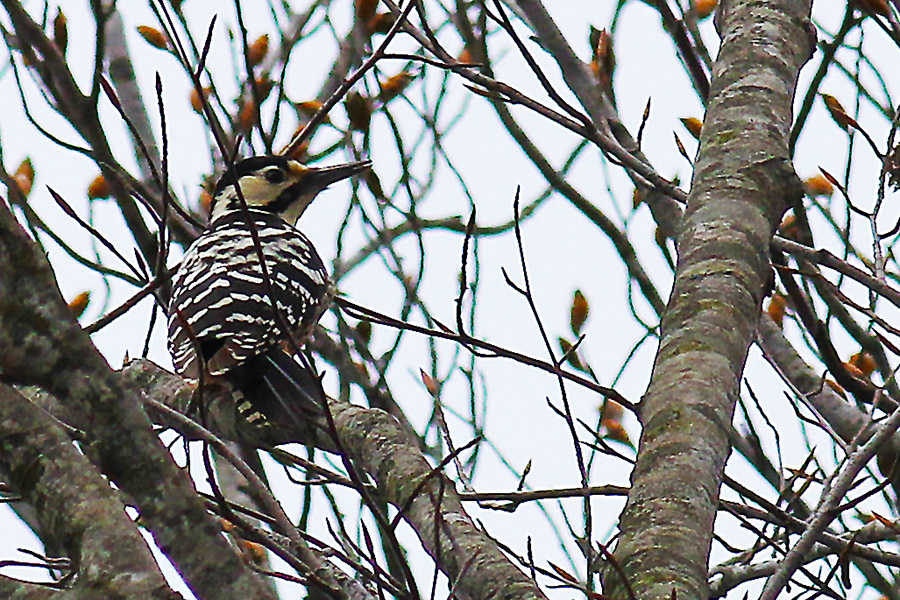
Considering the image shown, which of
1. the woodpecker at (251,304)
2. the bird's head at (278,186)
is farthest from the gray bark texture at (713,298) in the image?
the bird's head at (278,186)

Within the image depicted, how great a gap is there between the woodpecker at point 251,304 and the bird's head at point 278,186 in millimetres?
15

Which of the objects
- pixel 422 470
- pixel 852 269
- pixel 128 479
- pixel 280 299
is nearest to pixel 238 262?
pixel 280 299

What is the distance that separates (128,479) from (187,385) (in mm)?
2463

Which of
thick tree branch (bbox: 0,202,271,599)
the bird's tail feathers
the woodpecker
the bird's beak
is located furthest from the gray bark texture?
the bird's beak

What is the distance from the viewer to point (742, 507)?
121 inches

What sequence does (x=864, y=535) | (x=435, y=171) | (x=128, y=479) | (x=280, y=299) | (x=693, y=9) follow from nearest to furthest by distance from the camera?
(x=128, y=479), (x=864, y=535), (x=280, y=299), (x=693, y=9), (x=435, y=171)

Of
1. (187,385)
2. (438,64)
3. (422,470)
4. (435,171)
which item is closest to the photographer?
(422,470)

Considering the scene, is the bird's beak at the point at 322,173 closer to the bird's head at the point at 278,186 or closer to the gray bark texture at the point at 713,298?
the bird's head at the point at 278,186

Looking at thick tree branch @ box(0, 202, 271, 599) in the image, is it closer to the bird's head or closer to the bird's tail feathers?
the bird's tail feathers

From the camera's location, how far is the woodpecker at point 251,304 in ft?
13.4

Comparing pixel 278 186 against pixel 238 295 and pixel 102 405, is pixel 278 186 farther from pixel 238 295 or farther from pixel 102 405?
pixel 102 405

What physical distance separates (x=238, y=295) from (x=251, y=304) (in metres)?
0.09

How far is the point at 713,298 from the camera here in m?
2.64

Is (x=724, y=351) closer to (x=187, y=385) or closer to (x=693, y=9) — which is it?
(x=187, y=385)
